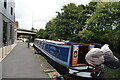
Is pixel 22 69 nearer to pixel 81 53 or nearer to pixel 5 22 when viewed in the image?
pixel 81 53

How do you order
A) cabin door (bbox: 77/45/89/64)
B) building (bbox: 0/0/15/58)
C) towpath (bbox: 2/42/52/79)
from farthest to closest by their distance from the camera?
1. building (bbox: 0/0/15/58)
2. cabin door (bbox: 77/45/89/64)
3. towpath (bbox: 2/42/52/79)

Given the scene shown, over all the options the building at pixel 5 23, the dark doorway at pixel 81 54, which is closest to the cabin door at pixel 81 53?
the dark doorway at pixel 81 54

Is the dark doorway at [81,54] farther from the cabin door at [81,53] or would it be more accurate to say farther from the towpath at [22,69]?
the towpath at [22,69]

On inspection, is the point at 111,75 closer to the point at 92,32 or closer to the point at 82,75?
the point at 82,75

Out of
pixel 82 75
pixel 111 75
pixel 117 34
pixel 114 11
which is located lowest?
pixel 111 75

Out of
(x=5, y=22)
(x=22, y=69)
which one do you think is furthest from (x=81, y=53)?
(x=5, y=22)

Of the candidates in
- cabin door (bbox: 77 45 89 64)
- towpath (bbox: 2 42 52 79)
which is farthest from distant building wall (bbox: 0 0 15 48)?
cabin door (bbox: 77 45 89 64)

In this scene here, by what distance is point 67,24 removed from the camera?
18188 millimetres

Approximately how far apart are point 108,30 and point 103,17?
1127 millimetres

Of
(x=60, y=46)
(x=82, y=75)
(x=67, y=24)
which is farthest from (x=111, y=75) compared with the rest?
(x=67, y=24)

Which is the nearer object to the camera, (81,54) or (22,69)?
(81,54)

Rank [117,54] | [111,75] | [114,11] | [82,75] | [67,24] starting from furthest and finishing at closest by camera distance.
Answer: [67,24] < [117,54] < [114,11] < [111,75] < [82,75]

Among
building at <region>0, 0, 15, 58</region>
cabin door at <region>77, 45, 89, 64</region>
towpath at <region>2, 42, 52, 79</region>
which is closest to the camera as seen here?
towpath at <region>2, 42, 52, 79</region>

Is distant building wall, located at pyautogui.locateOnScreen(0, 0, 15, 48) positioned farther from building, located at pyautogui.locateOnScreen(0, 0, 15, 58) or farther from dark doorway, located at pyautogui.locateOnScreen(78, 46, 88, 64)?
dark doorway, located at pyautogui.locateOnScreen(78, 46, 88, 64)
